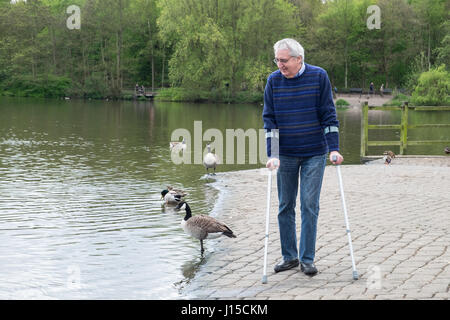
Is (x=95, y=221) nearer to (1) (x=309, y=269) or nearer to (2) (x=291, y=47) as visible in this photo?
(1) (x=309, y=269)

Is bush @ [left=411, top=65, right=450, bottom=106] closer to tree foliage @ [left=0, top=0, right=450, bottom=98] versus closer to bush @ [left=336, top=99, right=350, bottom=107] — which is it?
bush @ [left=336, top=99, right=350, bottom=107]

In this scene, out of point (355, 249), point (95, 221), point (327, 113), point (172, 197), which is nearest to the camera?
point (327, 113)

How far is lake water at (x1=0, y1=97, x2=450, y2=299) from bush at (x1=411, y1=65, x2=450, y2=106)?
38.1m

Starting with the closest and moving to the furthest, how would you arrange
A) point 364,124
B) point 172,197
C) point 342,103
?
point 172,197, point 364,124, point 342,103

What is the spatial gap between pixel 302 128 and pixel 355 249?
7.40 feet

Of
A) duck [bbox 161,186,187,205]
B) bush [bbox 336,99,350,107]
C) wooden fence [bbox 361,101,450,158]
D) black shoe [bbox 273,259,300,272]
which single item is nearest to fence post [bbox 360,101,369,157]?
wooden fence [bbox 361,101,450,158]

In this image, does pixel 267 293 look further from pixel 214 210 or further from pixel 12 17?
pixel 12 17

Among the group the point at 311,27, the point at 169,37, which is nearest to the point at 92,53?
→ the point at 169,37

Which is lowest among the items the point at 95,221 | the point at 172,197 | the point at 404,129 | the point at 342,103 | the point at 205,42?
the point at 95,221

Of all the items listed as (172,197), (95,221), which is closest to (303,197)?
(95,221)

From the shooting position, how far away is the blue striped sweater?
6500mm

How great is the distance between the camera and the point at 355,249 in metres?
7.98

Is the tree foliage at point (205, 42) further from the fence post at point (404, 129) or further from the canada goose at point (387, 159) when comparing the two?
the canada goose at point (387, 159)

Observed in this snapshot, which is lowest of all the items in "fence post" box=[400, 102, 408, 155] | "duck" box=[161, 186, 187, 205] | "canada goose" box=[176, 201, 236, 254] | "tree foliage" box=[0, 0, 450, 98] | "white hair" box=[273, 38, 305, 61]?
"duck" box=[161, 186, 187, 205]
